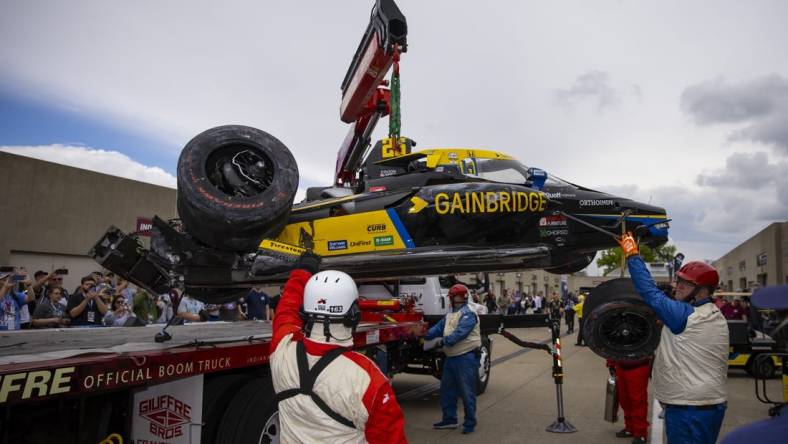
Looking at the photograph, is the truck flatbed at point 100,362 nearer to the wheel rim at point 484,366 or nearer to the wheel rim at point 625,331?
the wheel rim at point 625,331

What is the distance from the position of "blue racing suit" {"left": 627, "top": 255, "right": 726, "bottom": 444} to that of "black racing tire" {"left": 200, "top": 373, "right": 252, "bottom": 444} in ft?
10.4

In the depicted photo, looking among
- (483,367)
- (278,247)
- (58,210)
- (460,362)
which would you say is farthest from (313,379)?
(58,210)

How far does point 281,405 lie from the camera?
8.84ft

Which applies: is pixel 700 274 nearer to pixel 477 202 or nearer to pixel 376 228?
pixel 477 202

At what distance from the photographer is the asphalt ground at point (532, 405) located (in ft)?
22.4

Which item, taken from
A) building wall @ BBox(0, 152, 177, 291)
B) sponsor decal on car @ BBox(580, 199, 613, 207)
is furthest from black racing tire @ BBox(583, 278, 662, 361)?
building wall @ BBox(0, 152, 177, 291)

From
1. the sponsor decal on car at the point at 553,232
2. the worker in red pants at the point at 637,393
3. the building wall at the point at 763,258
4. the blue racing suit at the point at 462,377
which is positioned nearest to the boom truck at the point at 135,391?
the blue racing suit at the point at 462,377

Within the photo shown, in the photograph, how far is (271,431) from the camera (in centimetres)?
417

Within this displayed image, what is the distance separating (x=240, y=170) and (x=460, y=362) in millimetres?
4077

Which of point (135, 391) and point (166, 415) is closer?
point (135, 391)

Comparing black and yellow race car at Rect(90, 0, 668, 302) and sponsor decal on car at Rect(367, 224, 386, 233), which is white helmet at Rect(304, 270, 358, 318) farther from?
sponsor decal on car at Rect(367, 224, 386, 233)

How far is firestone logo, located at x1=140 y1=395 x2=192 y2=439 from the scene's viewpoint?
358 centimetres

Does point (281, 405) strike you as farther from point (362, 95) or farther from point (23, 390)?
point (362, 95)

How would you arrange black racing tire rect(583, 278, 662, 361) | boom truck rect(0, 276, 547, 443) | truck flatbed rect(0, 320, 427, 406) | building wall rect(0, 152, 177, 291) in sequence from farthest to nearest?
building wall rect(0, 152, 177, 291) → black racing tire rect(583, 278, 662, 361) → boom truck rect(0, 276, 547, 443) → truck flatbed rect(0, 320, 427, 406)
